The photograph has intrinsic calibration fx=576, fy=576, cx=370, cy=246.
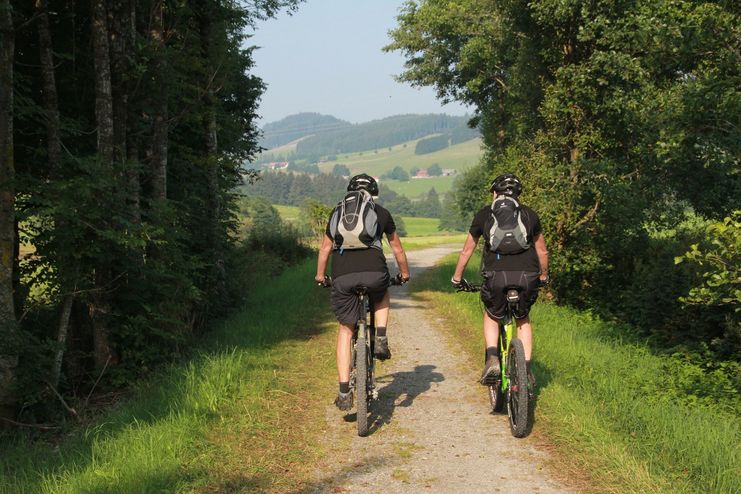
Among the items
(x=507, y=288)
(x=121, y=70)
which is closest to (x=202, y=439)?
(x=507, y=288)

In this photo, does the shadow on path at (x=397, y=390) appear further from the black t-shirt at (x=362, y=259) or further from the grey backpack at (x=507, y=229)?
the grey backpack at (x=507, y=229)

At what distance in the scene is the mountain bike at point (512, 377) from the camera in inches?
192

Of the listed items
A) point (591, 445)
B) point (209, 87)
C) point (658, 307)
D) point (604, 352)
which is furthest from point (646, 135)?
point (209, 87)

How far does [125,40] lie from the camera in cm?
868

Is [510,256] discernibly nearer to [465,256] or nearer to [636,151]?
[465,256]

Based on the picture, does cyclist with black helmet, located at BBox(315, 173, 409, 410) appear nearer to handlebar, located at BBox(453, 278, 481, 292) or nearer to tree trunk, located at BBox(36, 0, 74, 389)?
handlebar, located at BBox(453, 278, 481, 292)

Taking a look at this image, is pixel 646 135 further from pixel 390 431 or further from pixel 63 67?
pixel 63 67

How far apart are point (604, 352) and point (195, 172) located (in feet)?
28.5

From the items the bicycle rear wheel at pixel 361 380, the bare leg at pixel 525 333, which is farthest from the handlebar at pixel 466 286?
the bicycle rear wheel at pixel 361 380

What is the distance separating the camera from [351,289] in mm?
5188

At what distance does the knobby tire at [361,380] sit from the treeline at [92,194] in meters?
3.70

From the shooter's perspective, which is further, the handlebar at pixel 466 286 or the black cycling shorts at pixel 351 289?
the handlebar at pixel 466 286

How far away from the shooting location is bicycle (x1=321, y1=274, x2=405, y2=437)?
16.4 feet

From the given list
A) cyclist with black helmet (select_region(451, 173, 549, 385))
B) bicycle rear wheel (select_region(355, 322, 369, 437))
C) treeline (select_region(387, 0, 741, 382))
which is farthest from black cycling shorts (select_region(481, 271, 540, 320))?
treeline (select_region(387, 0, 741, 382))
